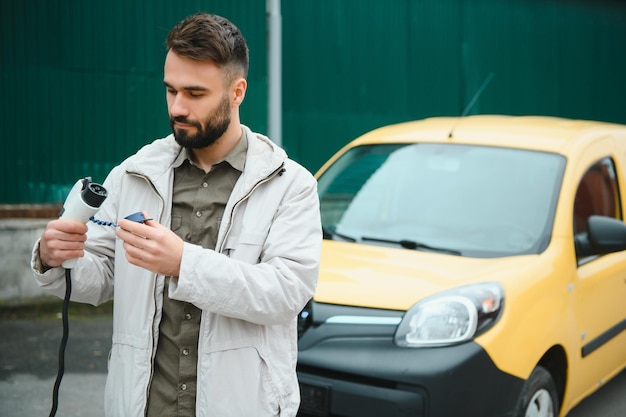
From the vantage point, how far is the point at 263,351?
88.0 inches

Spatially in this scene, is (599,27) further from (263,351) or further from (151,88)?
(263,351)

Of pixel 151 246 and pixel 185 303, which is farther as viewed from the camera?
pixel 185 303

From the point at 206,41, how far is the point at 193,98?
149 millimetres

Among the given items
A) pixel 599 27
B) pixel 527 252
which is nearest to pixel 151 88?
pixel 527 252

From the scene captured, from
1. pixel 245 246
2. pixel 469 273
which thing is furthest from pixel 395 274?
pixel 245 246

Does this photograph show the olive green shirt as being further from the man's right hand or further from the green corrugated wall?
the green corrugated wall

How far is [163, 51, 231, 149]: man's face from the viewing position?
2.22m

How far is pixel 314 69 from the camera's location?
9445mm

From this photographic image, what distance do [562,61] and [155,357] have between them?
1022cm

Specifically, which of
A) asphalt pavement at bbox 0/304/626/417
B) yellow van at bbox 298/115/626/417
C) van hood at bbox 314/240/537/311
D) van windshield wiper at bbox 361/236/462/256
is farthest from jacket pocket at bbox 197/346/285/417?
asphalt pavement at bbox 0/304/626/417

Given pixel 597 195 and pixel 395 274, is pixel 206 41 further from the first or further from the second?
pixel 597 195

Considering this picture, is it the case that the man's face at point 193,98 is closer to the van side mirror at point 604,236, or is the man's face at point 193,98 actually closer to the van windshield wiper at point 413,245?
the van windshield wiper at point 413,245

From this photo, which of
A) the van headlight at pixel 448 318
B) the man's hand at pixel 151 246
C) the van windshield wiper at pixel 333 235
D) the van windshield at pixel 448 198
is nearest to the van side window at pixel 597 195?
the van windshield at pixel 448 198

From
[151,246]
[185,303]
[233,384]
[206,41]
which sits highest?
[206,41]
